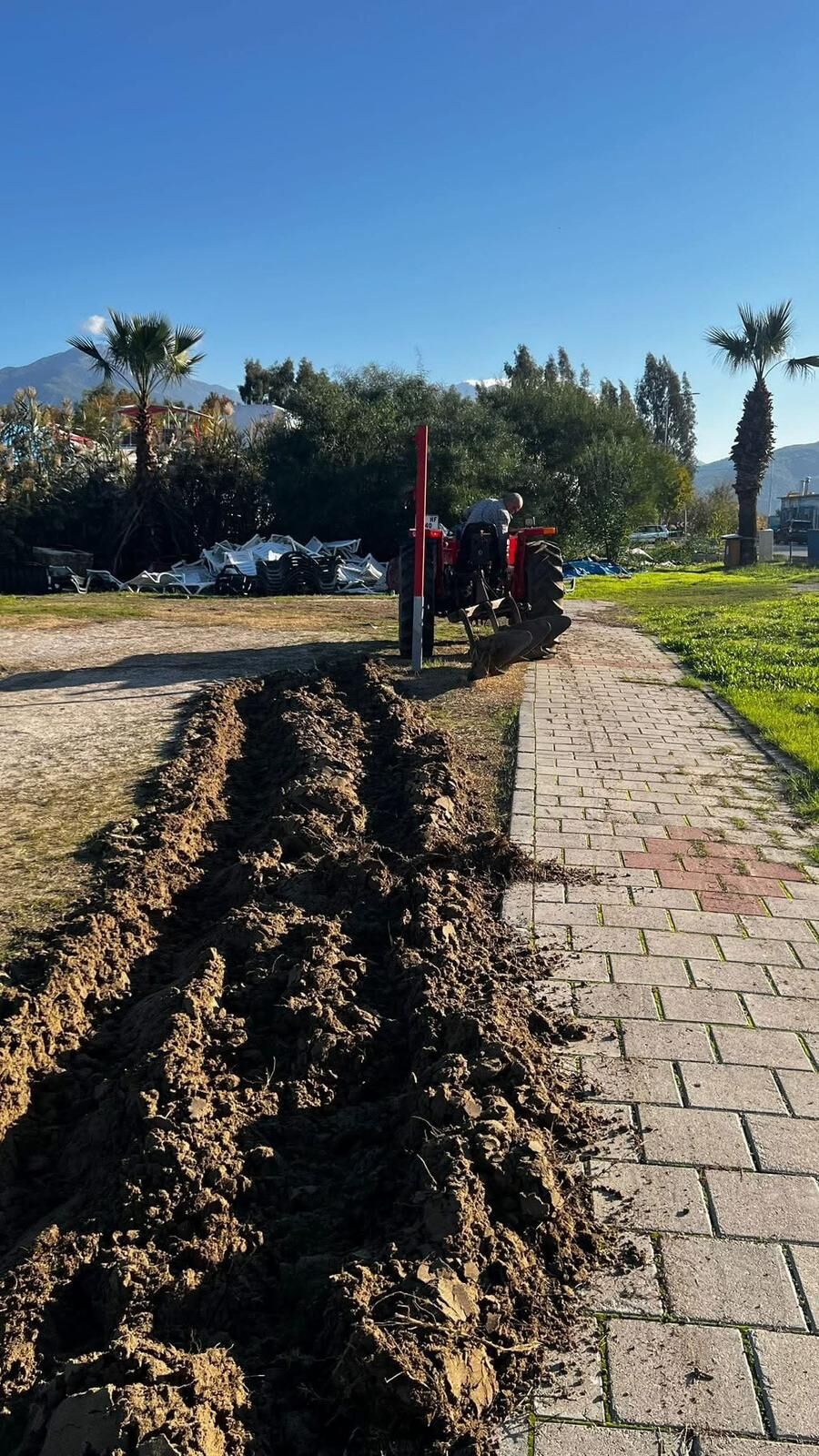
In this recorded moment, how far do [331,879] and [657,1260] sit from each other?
7.67ft

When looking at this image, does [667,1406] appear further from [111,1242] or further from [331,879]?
[331,879]

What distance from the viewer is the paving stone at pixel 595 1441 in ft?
6.43

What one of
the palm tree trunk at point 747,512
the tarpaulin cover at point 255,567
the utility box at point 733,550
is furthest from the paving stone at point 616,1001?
the palm tree trunk at point 747,512

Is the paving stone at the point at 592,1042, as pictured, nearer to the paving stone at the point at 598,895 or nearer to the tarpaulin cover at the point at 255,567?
the paving stone at the point at 598,895

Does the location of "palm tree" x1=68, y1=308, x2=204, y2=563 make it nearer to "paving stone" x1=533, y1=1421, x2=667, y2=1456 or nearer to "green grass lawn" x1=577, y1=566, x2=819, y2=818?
"green grass lawn" x1=577, y1=566, x2=819, y2=818

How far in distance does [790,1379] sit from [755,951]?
2135 millimetres

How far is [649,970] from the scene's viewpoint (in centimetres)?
396

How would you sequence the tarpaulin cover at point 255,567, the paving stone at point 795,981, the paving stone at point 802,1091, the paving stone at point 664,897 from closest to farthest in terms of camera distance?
the paving stone at point 802,1091, the paving stone at point 795,981, the paving stone at point 664,897, the tarpaulin cover at point 255,567

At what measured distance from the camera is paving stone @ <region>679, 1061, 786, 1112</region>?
3.09 meters

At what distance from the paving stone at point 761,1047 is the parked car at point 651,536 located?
37269mm

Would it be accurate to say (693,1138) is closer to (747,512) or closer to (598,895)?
(598,895)

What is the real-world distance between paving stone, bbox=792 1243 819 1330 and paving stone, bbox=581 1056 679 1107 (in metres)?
0.63

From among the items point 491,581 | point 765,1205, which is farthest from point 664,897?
point 491,581

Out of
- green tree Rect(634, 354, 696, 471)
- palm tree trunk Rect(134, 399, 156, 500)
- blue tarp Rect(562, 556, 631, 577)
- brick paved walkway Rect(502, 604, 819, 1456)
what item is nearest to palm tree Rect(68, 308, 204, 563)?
palm tree trunk Rect(134, 399, 156, 500)
